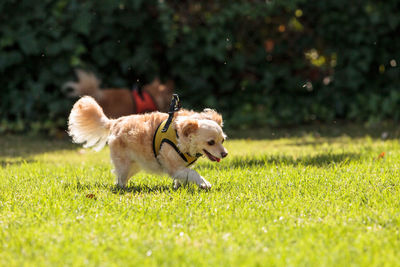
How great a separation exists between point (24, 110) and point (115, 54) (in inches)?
70.2

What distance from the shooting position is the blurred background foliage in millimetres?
8711

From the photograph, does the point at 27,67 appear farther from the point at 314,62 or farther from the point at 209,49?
the point at 314,62

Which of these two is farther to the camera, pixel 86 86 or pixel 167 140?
pixel 86 86

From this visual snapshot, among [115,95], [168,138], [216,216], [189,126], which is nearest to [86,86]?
[115,95]

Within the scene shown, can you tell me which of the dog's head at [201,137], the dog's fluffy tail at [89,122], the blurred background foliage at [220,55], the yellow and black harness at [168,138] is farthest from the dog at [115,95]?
the dog's head at [201,137]

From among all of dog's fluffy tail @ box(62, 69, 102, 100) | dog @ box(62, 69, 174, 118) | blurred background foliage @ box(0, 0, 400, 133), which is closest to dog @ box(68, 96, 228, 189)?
dog @ box(62, 69, 174, 118)

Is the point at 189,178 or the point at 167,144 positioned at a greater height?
the point at 167,144

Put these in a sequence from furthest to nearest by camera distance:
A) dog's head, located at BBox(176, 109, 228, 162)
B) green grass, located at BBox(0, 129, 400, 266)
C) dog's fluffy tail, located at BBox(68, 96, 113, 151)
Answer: dog's fluffy tail, located at BBox(68, 96, 113, 151) → dog's head, located at BBox(176, 109, 228, 162) → green grass, located at BBox(0, 129, 400, 266)

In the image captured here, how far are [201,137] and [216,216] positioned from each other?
0.93 m

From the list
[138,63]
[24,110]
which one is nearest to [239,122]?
[138,63]

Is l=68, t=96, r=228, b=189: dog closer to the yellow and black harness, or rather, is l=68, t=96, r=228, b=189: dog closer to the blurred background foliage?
the yellow and black harness

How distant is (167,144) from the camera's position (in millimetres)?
4207

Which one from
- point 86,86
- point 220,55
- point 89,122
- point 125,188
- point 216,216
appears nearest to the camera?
point 216,216

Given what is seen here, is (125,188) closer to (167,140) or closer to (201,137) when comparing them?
(167,140)
